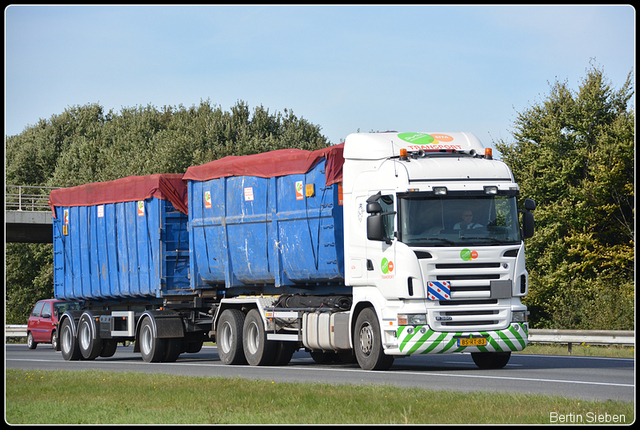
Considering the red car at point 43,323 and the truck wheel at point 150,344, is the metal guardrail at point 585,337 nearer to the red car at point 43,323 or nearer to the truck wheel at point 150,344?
the truck wheel at point 150,344

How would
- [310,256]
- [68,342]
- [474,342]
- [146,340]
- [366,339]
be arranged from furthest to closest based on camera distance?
[68,342]
[146,340]
[310,256]
[366,339]
[474,342]

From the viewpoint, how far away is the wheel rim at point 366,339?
607 inches

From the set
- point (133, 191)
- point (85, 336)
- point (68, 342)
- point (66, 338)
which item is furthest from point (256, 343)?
point (66, 338)

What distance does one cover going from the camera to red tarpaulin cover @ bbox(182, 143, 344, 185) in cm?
1673

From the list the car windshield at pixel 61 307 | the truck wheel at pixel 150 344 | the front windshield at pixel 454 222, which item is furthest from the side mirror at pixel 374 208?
the car windshield at pixel 61 307

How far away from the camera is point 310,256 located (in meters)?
17.3

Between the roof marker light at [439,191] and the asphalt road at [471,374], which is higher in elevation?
the roof marker light at [439,191]

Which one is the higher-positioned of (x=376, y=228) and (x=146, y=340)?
(x=376, y=228)

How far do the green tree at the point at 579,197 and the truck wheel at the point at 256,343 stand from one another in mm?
18335

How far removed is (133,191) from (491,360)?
9.93 m

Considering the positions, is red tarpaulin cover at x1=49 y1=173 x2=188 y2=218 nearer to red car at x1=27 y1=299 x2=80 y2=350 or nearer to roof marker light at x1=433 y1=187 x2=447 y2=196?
red car at x1=27 y1=299 x2=80 y2=350

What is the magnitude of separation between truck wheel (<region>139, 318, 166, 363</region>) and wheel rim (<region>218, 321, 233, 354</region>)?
177cm

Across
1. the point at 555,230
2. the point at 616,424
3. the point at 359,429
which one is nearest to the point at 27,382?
the point at 359,429

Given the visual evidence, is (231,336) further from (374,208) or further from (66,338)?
(66,338)
